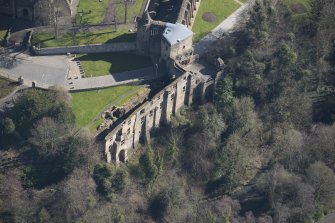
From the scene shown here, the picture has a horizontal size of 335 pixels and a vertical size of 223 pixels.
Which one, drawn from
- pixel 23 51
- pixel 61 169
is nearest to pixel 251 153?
pixel 61 169

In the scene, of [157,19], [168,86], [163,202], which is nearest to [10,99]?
[168,86]

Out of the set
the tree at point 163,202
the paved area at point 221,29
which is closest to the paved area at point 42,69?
the tree at point 163,202

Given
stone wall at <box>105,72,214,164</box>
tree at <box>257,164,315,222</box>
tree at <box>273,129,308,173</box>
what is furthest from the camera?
tree at <box>273,129,308,173</box>

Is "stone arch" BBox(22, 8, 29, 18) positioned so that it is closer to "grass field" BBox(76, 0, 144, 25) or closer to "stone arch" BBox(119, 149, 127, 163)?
"grass field" BBox(76, 0, 144, 25)

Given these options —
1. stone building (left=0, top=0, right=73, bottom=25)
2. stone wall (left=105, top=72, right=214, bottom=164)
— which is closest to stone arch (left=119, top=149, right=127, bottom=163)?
stone wall (left=105, top=72, right=214, bottom=164)

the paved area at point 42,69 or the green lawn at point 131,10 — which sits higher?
the green lawn at point 131,10

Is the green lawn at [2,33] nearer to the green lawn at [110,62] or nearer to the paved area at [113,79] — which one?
the green lawn at [110,62]
